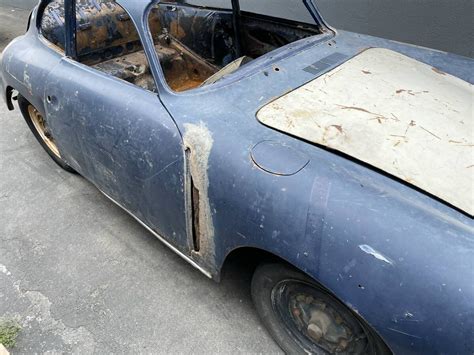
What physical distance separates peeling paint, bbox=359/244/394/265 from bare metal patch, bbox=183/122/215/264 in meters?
0.71

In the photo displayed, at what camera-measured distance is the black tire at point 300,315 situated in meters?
1.65

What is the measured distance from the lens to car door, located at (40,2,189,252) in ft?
6.28

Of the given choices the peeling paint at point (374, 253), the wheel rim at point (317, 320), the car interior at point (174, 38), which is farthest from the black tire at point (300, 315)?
the car interior at point (174, 38)

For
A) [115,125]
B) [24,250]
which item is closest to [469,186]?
[115,125]

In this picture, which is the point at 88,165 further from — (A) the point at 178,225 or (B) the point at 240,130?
(B) the point at 240,130

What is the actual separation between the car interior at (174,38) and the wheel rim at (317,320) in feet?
5.95

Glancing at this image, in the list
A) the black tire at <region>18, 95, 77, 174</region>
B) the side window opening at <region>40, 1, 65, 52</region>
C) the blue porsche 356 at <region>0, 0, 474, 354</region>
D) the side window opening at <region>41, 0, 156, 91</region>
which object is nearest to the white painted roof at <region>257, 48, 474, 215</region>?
the blue porsche 356 at <region>0, 0, 474, 354</region>

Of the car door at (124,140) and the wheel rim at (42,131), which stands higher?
the car door at (124,140)

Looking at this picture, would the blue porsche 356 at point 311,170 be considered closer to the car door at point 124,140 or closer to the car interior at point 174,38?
the car door at point 124,140

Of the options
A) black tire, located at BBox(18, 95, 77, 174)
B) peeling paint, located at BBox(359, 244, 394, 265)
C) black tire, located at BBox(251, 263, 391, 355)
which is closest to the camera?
peeling paint, located at BBox(359, 244, 394, 265)

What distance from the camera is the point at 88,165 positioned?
2541 millimetres

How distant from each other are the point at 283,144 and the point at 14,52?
236cm

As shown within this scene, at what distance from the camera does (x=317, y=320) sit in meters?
1.80

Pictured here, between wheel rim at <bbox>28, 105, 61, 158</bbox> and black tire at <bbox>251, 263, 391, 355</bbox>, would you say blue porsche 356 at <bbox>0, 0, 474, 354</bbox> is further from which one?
wheel rim at <bbox>28, 105, 61, 158</bbox>
